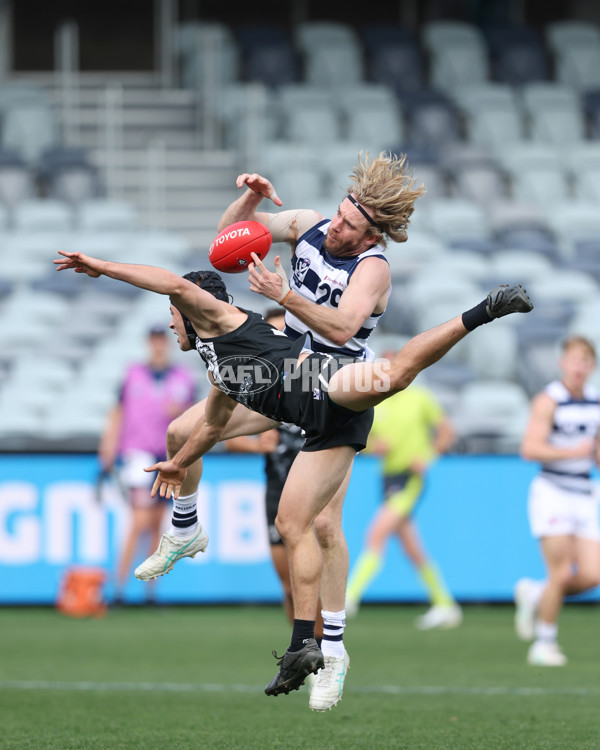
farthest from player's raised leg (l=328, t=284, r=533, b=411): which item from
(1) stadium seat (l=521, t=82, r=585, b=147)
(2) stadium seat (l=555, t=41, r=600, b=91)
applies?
(2) stadium seat (l=555, t=41, r=600, b=91)

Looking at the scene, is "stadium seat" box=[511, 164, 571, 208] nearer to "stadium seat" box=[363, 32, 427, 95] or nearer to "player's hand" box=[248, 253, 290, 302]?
"stadium seat" box=[363, 32, 427, 95]

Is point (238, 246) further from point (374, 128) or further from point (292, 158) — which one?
point (374, 128)

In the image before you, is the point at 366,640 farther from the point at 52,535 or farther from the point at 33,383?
the point at 33,383

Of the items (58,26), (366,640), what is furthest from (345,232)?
(58,26)

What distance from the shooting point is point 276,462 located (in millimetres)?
8453

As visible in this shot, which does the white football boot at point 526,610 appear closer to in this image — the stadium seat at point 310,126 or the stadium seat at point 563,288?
the stadium seat at point 563,288

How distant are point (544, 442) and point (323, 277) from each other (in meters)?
3.42

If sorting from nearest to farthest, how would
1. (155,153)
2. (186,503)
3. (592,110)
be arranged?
(186,503), (155,153), (592,110)

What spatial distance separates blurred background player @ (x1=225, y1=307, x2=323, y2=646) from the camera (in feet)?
27.1

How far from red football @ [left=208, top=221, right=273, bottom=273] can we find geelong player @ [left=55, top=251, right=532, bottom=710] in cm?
18

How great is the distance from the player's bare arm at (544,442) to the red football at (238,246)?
375 cm

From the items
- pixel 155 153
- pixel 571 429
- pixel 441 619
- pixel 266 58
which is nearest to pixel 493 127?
pixel 266 58

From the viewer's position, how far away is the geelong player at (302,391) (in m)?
6.14

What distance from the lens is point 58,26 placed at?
66.0 feet
